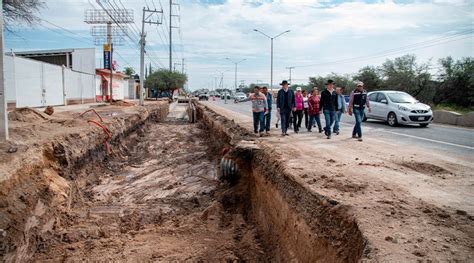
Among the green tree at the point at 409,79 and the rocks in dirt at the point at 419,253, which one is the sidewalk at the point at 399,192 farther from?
the green tree at the point at 409,79

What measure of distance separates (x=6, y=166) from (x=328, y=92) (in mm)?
8566

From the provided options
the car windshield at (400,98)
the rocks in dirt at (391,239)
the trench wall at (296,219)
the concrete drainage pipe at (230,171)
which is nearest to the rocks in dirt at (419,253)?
the rocks in dirt at (391,239)

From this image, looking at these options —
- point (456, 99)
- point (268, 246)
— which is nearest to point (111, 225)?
point (268, 246)

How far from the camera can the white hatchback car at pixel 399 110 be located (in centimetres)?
1600

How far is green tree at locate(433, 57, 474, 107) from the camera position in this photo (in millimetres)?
35062

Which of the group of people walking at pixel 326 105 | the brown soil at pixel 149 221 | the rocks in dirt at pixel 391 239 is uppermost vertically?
the group of people walking at pixel 326 105

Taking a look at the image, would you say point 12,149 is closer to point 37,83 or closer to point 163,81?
point 37,83

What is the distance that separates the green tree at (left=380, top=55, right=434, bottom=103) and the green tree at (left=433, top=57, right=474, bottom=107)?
1.03 metres

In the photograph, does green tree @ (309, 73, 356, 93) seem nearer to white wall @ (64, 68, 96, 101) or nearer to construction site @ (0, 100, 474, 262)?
white wall @ (64, 68, 96, 101)

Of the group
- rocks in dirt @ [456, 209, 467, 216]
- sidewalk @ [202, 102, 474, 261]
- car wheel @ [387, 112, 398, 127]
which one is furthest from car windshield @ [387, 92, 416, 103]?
rocks in dirt @ [456, 209, 467, 216]

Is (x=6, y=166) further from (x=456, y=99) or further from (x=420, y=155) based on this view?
(x=456, y=99)

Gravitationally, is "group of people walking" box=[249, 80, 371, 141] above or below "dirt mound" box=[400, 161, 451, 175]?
above

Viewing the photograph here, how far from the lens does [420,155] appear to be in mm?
8211

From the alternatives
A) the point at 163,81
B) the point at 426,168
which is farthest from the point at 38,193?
the point at 163,81
